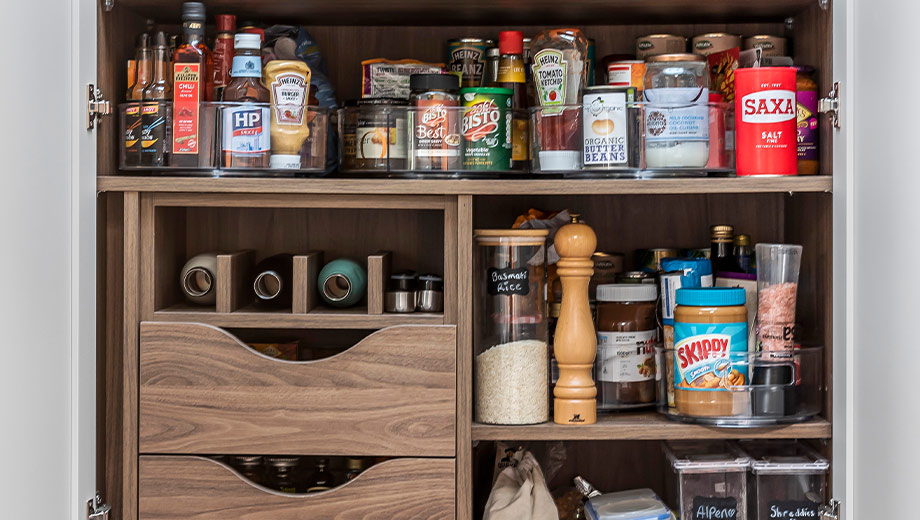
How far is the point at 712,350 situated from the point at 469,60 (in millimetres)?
644

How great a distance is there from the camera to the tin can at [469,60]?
1603 mm

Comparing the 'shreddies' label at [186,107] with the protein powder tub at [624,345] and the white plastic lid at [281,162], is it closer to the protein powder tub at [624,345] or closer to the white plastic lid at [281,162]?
the white plastic lid at [281,162]

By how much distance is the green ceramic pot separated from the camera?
154 cm

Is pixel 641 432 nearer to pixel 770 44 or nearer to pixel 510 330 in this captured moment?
pixel 510 330

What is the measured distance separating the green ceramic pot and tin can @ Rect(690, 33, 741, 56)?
2.37 feet

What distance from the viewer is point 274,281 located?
158cm

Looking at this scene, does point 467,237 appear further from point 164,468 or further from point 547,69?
point 164,468

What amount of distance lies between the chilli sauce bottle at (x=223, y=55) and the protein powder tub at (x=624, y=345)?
72 centimetres

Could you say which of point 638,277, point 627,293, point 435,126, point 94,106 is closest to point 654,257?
point 638,277

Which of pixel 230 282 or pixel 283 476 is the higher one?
pixel 230 282

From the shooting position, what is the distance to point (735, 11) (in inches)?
63.8

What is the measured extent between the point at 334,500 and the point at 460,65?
763 mm
